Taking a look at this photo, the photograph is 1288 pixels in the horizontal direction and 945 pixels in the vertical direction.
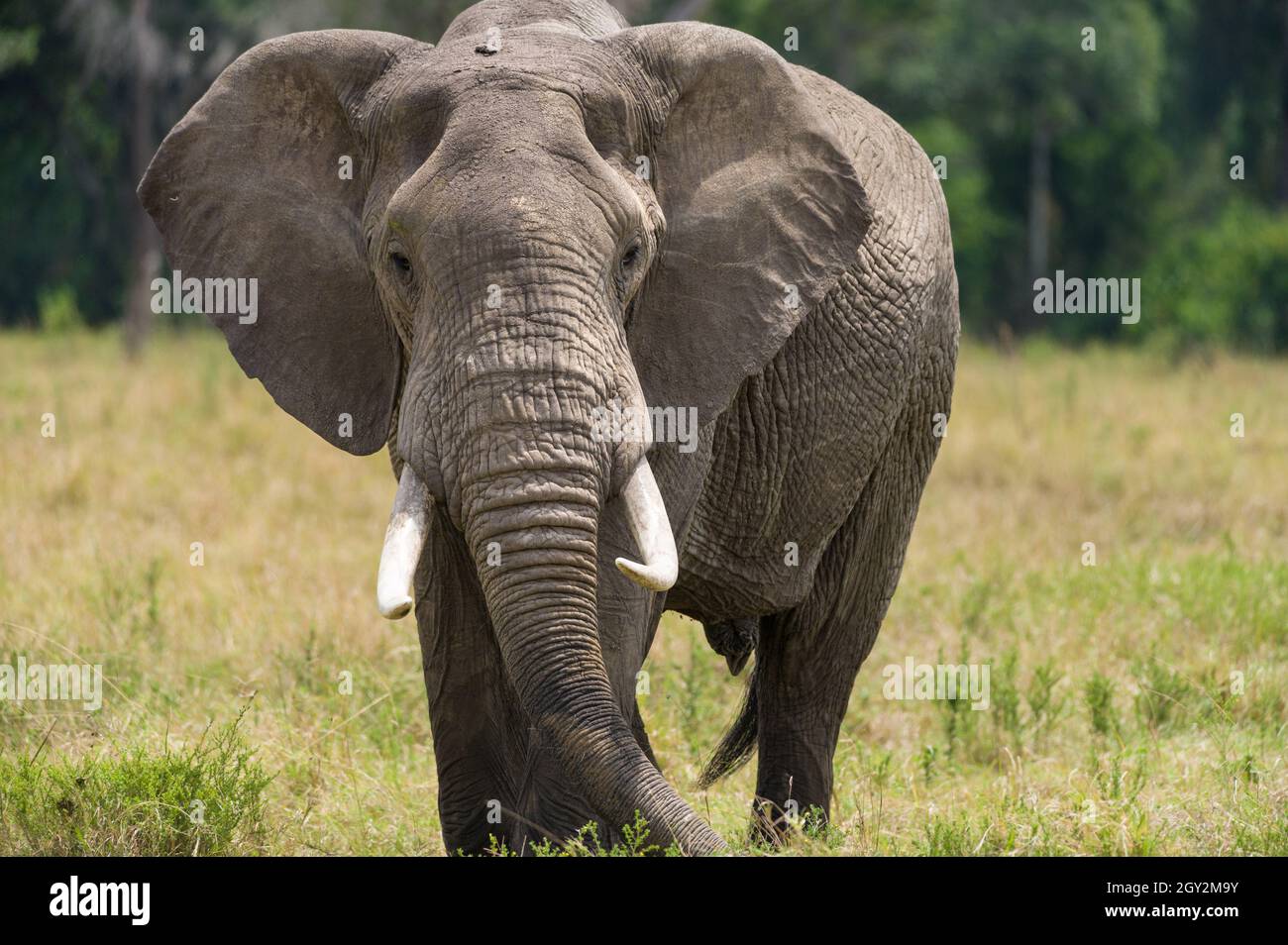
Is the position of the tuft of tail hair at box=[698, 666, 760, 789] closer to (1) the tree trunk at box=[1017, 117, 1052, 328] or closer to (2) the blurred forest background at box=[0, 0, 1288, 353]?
(2) the blurred forest background at box=[0, 0, 1288, 353]

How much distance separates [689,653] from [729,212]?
3.46 m

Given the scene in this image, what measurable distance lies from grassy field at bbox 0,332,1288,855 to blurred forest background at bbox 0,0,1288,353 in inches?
498

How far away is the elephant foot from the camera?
603 cm

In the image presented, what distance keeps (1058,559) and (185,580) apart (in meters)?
3.99

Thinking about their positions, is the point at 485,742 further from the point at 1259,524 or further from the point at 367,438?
the point at 1259,524

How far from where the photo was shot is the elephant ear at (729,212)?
4.52 meters

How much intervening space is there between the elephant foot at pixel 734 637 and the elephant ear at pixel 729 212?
157 centimetres

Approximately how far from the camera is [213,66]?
23.7 m

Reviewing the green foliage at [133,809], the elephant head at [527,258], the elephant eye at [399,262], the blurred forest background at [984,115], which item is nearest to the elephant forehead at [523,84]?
the elephant head at [527,258]

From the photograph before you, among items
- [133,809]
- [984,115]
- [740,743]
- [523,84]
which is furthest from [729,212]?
[984,115]

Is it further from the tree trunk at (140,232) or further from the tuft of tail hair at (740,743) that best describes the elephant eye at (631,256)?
the tree trunk at (140,232)

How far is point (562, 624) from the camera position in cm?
395

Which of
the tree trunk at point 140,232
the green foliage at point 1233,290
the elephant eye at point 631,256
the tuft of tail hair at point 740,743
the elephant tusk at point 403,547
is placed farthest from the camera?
the green foliage at point 1233,290

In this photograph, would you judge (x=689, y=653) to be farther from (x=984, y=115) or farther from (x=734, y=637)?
(x=984, y=115)
